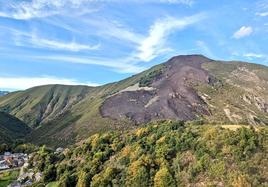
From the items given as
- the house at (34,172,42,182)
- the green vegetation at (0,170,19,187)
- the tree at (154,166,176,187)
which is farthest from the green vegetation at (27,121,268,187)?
the green vegetation at (0,170,19,187)

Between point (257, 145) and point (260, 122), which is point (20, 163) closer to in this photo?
point (257, 145)

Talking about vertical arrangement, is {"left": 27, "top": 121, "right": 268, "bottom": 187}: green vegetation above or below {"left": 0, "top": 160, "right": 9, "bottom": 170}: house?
above

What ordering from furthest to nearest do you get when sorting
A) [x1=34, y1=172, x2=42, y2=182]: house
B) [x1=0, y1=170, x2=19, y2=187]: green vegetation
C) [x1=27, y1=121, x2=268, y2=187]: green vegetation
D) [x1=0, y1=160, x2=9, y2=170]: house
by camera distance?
[x1=0, y1=160, x2=9, y2=170]: house, [x1=0, y1=170, x2=19, y2=187]: green vegetation, [x1=34, y1=172, x2=42, y2=182]: house, [x1=27, y1=121, x2=268, y2=187]: green vegetation

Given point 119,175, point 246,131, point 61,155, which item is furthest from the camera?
point 61,155

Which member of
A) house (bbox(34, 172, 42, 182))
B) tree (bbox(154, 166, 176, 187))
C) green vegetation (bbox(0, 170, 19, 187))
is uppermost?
tree (bbox(154, 166, 176, 187))

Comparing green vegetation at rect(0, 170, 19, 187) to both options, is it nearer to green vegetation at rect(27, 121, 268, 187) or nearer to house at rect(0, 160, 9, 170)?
house at rect(0, 160, 9, 170)

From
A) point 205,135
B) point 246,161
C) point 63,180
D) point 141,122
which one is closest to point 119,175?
point 63,180

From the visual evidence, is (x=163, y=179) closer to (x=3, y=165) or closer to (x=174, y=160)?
(x=174, y=160)

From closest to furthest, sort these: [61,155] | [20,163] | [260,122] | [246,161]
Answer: [246,161] → [61,155] → [20,163] → [260,122]
